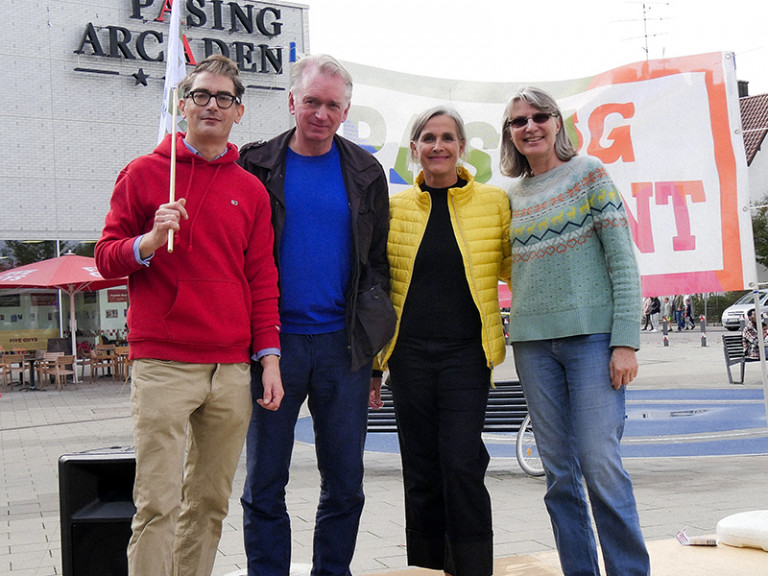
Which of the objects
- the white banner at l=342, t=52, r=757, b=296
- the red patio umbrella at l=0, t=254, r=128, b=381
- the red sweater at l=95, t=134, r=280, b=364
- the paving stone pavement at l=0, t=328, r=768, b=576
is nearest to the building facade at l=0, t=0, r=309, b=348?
the red patio umbrella at l=0, t=254, r=128, b=381

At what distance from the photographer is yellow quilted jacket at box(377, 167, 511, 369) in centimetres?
333

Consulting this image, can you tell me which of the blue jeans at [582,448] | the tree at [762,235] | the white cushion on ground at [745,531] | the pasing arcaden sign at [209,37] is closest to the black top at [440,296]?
the blue jeans at [582,448]

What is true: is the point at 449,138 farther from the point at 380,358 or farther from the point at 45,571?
the point at 45,571

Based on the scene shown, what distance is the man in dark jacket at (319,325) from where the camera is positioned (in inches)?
123

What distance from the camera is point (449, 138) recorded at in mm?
3387

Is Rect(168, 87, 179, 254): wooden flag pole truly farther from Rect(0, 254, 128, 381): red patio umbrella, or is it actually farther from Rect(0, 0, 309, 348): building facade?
Rect(0, 0, 309, 348): building facade

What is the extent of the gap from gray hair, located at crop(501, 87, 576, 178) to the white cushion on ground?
2220mm

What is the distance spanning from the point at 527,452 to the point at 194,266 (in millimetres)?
4567

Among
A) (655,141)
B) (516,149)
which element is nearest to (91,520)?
(516,149)

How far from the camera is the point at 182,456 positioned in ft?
8.96

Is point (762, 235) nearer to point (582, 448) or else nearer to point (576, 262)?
point (576, 262)

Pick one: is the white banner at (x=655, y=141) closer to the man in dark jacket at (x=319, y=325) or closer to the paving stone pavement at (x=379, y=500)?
the paving stone pavement at (x=379, y=500)

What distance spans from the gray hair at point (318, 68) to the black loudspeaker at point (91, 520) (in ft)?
5.57

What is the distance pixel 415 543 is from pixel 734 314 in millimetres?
29715
